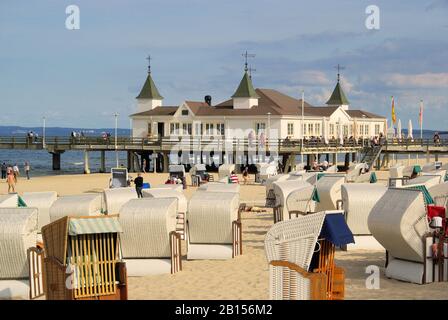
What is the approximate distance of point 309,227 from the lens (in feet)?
30.2

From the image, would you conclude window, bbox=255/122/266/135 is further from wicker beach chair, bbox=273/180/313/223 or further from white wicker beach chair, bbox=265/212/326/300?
white wicker beach chair, bbox=265/212/326/300

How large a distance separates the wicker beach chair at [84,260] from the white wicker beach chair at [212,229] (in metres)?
4.17

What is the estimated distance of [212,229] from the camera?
14539mm

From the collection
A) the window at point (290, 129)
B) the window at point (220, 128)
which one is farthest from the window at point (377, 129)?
the window at point (220, 128)

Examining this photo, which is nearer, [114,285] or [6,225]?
[114,285]

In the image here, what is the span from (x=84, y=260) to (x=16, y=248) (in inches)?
68.2

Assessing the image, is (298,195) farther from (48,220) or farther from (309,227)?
(309,227)

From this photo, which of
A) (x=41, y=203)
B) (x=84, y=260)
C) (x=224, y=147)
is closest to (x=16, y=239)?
(x=84, y=260)

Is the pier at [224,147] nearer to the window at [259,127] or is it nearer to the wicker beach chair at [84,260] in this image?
the window at [259,127]
